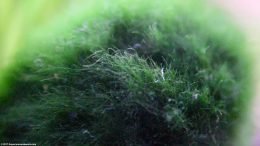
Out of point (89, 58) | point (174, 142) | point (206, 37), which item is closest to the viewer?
point (174, 142)

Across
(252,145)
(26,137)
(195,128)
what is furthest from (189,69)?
(26,137)

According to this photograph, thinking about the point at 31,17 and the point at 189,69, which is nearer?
the point at 189,69

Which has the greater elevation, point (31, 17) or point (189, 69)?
point (31, 17)

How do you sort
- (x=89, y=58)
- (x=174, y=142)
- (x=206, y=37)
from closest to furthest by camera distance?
(x=174, y=142), (x=89, y=58), (x=206, y=37)

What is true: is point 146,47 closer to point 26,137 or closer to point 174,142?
point 174,142

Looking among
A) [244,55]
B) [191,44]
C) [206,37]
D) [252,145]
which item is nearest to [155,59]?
[191,44]

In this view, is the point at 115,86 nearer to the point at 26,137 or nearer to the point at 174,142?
the point at 174,142

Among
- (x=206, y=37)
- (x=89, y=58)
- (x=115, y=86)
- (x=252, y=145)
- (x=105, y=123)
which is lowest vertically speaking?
(x=252, y=145)
